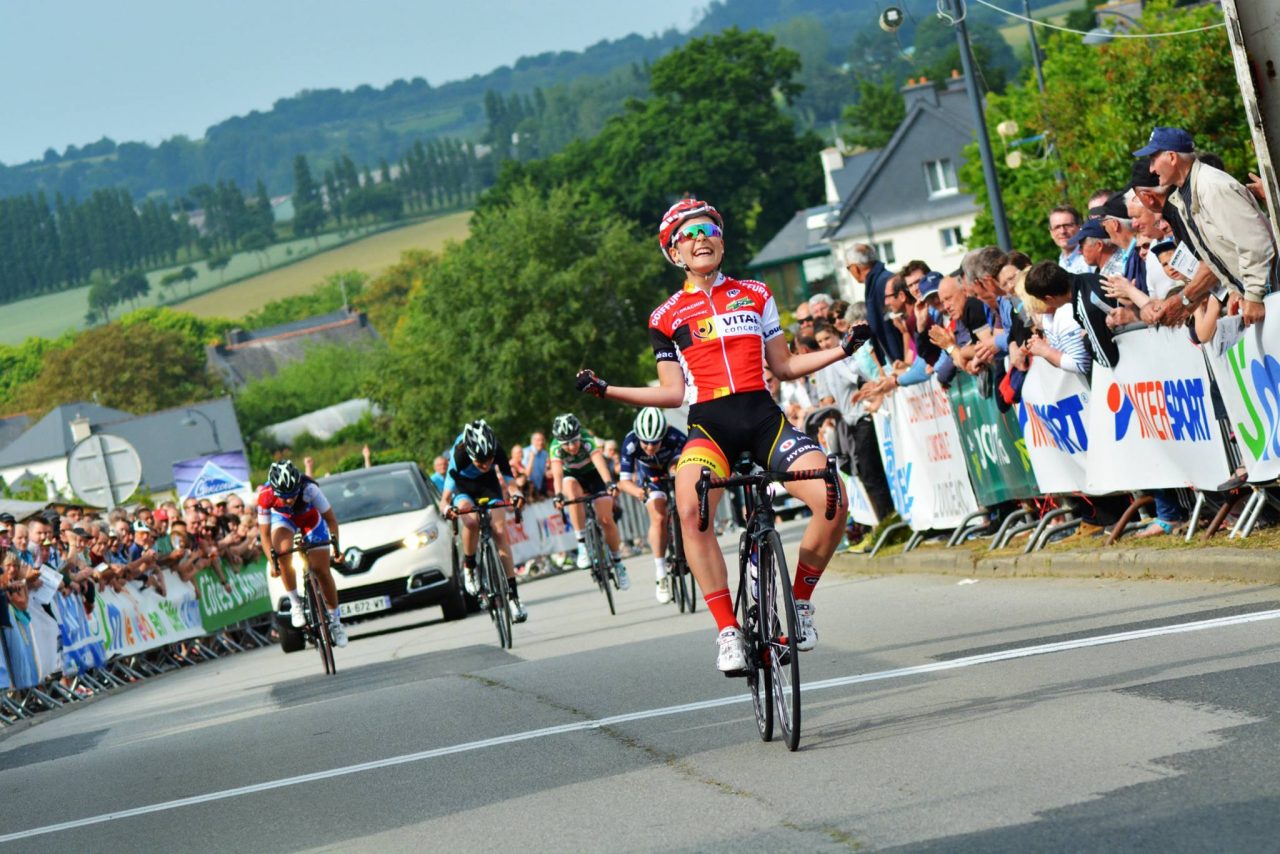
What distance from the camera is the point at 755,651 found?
825 centimetres

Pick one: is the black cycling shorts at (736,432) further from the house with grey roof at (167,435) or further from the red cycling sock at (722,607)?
the house with grey roof at (167,435)

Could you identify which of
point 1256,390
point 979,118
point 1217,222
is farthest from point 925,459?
point 979,118

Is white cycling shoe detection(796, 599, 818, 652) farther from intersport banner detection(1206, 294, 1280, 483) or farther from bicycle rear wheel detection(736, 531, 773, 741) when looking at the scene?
intersport banner detection(1206, 294, 1280, 483)

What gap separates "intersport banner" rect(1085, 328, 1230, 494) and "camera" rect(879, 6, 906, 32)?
16.2 metres

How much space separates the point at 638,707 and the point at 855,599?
5138 mm

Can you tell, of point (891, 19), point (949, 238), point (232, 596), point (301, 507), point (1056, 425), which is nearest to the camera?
point (1056, 425)

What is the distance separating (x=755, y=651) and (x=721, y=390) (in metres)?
1.19

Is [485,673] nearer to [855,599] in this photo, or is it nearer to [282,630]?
[855,599]

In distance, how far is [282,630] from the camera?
2327cm

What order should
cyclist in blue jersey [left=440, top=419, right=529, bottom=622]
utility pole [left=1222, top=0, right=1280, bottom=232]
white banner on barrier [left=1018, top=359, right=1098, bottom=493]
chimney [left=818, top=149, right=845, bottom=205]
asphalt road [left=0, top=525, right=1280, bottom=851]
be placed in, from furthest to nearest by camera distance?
1. chimney [left=818, top=149, right=845, bottom=205]
2. cyclist in blue jersey [left=440, top=419, right=529, bottom=622]
3. white banner on barrier [left=1018, top=359, right=1098, bottom=493]
4. utility pole [left=1222, top=0, right=1280, bottom=232]
5. asphalt road [left=0, top=525, right=1280, bottom=851]

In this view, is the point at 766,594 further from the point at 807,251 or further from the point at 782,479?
the point at 807,251

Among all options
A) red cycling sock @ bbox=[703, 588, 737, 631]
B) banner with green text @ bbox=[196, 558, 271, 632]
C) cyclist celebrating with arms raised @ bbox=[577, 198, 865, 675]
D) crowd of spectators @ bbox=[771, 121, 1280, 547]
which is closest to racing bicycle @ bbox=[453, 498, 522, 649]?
crowd of spectators @ bbox=[771, 121, 1280, 547]

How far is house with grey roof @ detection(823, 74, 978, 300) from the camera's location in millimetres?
109875

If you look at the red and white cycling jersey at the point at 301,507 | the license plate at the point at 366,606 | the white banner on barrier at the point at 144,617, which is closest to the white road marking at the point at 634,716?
the red and white cycling jersey at the point at 301,507
